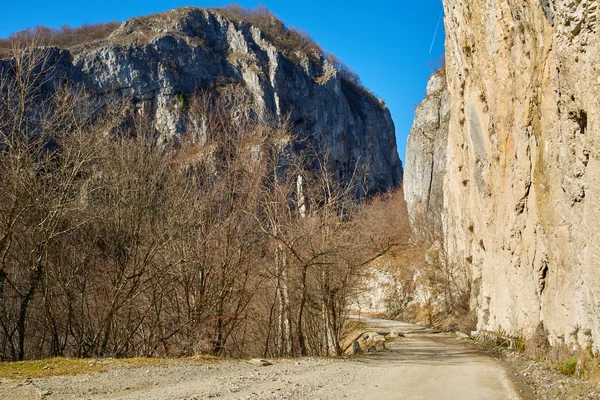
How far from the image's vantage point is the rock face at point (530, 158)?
884 cm

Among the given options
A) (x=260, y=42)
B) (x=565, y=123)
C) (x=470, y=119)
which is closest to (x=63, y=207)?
(x=565, y=123)

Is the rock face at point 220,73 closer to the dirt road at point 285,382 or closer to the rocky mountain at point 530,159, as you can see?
the rocky mountain at point 530,159

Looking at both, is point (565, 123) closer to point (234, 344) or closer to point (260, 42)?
point (234, 344)

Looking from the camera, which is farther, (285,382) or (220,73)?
(220,73)

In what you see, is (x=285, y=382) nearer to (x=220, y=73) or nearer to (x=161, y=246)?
(x=161, y=246)

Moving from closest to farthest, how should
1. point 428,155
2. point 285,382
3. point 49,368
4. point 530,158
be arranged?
point 49,368
point 285,382
point 530,158
point 428,155

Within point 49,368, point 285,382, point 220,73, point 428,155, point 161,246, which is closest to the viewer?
point 49,368

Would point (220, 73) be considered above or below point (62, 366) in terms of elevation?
above

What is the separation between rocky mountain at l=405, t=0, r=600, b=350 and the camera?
885 cm

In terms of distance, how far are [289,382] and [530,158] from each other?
33.0ft

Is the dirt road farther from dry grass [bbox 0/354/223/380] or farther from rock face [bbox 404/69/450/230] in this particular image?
rock face [bbox 404/69/450/230]

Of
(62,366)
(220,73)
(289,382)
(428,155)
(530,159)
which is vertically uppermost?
(220,73)

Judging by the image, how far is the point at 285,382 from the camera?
7.90 metres

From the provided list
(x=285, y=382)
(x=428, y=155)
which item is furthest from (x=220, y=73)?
(x=285, y=382)
